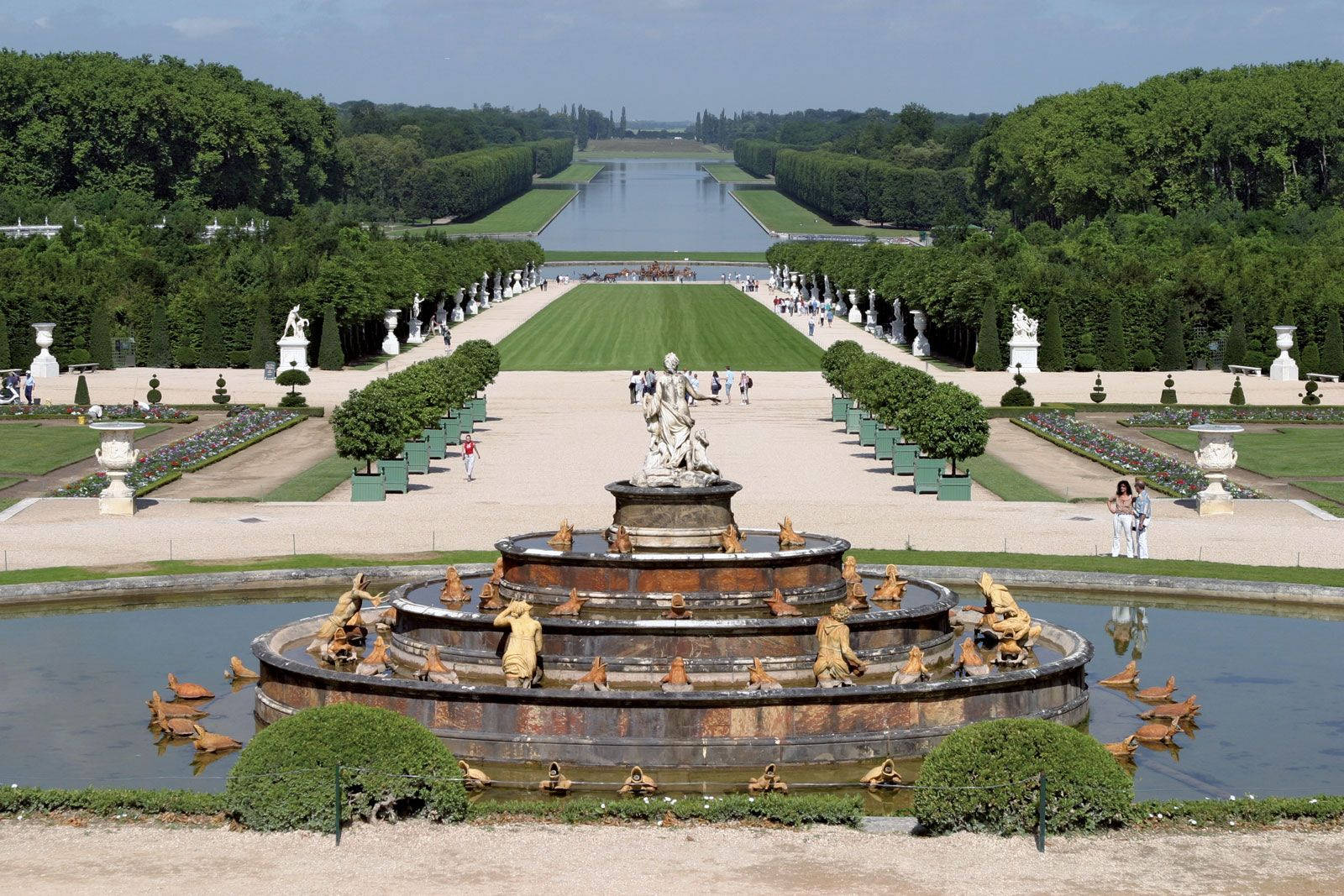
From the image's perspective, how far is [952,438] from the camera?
154 ft

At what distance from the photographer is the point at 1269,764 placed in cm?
2316

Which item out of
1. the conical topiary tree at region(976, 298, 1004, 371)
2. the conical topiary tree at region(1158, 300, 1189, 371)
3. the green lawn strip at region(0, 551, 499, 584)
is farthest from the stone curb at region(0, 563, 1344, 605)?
the conical topiary tree at region(1158, 300, 1189, 371)

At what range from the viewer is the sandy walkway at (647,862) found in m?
17.8

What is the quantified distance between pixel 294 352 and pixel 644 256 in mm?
100044

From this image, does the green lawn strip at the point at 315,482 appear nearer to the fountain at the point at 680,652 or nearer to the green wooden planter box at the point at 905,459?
the green wooden planter box at the point at 905,459

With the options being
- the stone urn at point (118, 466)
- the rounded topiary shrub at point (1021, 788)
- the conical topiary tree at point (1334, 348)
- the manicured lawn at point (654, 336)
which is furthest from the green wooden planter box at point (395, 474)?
the conical topiary tree at point (1334, 348)

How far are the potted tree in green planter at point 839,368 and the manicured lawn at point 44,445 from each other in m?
20.6

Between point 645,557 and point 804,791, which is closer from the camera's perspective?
point 804,791

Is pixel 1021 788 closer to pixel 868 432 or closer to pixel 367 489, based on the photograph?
pixel 367 489

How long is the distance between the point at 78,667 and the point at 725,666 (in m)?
9.16

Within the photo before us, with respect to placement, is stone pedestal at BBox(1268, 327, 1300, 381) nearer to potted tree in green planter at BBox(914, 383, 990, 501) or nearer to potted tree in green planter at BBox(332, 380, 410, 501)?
potted tree in green planter at BBox(914, 383, 990, 501)

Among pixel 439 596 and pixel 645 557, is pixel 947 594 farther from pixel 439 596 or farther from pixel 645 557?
pixel 439 596

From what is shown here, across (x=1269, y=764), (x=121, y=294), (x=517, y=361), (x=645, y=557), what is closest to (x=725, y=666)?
(x=645, y=557)

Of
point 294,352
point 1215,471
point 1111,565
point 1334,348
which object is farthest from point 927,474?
point 294,352
